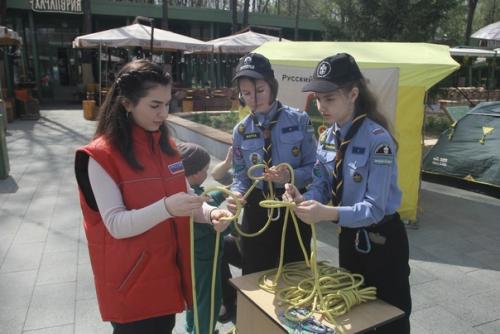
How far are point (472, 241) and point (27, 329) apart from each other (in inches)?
171

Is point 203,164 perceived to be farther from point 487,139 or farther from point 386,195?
point 487,139

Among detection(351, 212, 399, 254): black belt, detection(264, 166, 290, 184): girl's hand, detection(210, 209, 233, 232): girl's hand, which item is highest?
detection(264, 166, 290, 184): girl's hand

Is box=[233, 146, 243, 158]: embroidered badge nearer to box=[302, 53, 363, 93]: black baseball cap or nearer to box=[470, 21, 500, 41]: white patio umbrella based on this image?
box=[302, 53, 363, 93]: black baseball cap

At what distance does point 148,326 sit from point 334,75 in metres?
1.35

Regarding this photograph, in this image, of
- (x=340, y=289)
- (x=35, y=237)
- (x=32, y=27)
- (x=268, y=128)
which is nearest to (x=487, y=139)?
(x=268, y=128)

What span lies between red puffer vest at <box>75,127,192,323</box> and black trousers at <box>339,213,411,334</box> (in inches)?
34.9

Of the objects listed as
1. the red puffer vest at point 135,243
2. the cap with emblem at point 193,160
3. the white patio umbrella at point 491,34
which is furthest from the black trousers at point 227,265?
the white patio umbrella at point 491,34

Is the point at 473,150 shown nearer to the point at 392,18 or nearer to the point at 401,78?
the point at 401,78

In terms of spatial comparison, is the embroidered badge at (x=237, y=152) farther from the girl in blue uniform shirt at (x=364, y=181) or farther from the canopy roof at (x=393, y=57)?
the canopy roof at (x=393, y=57)

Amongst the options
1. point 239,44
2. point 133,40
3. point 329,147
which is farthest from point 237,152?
point 239,44

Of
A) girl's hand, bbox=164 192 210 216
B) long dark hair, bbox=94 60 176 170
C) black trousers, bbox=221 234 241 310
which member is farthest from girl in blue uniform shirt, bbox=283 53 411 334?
black trousers, bbox=221 234 241 310

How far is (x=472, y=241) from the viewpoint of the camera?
4750 millimetres

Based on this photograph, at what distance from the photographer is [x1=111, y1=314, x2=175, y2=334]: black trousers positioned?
1.80m

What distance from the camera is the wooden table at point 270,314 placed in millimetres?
1707
